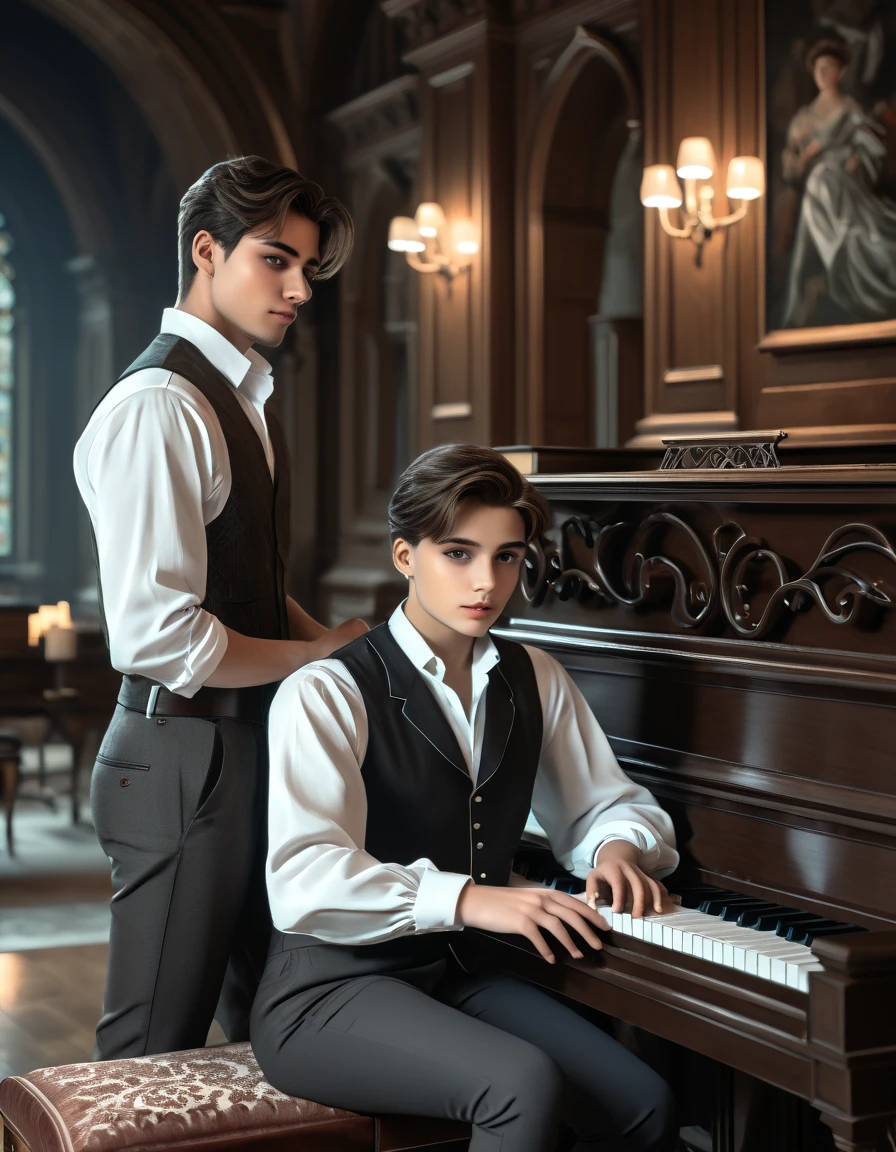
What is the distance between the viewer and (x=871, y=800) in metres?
2.13

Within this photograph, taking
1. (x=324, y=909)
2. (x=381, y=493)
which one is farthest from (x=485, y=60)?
(x=324, y=909)

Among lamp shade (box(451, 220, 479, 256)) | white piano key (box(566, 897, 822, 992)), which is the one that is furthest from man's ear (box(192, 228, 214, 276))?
lamp shade (box(451, 220, 479, 256))

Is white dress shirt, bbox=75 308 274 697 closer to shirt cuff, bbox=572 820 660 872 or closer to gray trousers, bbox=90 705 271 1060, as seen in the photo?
gray trousers, bbox=90 705 271 1060

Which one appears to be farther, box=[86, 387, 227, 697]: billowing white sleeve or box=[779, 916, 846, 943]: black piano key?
Answer: box=[86, 387, 227, 697]: billowing white sleeve

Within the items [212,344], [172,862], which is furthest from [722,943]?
[212,344]

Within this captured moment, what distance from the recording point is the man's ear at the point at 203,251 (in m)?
2.41

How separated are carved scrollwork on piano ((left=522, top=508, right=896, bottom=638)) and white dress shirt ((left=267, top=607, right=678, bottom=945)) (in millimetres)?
288

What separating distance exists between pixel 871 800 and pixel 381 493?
6226mm

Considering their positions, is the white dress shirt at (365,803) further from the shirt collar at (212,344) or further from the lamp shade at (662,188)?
the lamp shade at (662,188)

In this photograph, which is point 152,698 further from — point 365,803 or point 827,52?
point 827,52

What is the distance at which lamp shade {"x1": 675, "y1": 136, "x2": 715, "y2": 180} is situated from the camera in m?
5.27

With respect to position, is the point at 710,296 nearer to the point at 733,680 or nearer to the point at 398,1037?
the point at 733,680

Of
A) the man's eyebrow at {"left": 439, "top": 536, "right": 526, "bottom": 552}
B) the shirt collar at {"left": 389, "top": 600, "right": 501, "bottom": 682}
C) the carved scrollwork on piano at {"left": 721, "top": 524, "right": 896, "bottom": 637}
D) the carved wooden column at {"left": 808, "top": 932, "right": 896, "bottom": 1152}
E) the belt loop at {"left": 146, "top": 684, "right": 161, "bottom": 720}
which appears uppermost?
the man's eyebrow at {"left": 439, "top": 536, "right": 526, "bottom": 552}

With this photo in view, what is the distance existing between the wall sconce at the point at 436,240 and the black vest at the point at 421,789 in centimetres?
482
